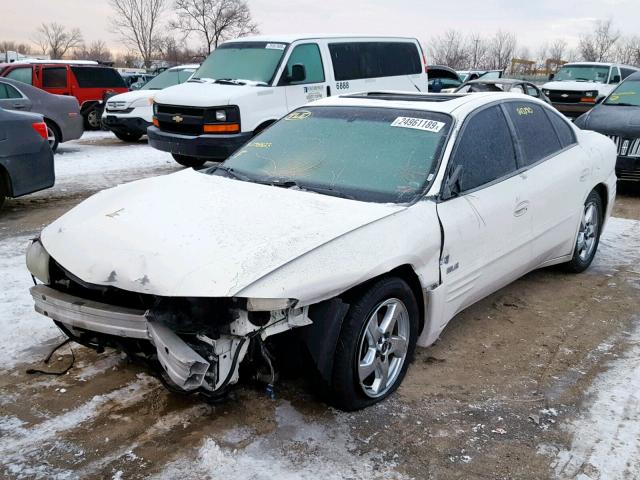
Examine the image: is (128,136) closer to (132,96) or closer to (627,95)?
(132,96)

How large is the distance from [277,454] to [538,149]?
9.88 ft

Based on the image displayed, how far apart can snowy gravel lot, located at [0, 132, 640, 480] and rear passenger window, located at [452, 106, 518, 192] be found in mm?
1101

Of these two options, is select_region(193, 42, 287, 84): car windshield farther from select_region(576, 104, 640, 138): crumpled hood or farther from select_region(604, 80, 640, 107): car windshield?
select_region(604, 80, 640, 107): car windshield

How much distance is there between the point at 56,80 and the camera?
48.3 feet

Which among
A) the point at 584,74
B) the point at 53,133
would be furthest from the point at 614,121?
the point at 584,74

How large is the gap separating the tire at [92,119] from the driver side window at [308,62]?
868cm

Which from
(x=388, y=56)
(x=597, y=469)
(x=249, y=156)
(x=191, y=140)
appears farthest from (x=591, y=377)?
(x=388, y=56)

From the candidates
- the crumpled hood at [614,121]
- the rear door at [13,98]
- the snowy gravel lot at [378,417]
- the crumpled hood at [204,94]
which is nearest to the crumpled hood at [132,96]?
the rear door at [13,98]

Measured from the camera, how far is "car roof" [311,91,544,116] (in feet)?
13.2

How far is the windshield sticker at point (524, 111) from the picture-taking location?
14.9 feet

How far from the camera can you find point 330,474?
2703mm

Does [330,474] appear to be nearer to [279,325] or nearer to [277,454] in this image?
[277,454]

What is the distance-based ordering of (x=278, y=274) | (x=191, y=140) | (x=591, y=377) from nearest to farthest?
(x=278, y=274) < (x=591, y=377) < (x=191, y=140)

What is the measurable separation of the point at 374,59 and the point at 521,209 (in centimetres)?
661
